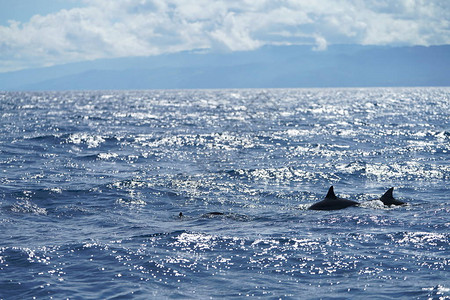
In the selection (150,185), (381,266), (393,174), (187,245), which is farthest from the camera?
(393,174)

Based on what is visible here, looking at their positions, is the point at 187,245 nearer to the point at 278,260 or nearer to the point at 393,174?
the point at 278,260

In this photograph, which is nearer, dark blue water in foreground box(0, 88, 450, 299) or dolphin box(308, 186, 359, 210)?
dark blue water in foreground box(0, 88, 450, 299)

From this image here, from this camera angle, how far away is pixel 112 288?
13164 millimetres

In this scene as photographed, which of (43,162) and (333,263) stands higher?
(43,162)

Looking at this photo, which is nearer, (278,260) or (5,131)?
(278,260)

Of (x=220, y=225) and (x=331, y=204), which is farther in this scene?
(x=331, y=204)

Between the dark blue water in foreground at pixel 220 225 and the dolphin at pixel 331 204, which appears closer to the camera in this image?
the dark blue water in foreground at pixel 220 225

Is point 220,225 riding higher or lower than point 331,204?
lower

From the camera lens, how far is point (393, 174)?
33688 mm

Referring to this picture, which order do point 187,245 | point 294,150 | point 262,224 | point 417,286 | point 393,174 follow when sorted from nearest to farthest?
1. point 417,286
2. point 187,245
3. point 262,224
4. point 393,174
5. point 294,150

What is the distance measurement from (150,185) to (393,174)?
547 inches

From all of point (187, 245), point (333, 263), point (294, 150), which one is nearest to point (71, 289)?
point (187, 245)

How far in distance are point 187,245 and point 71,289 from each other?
15.1 ft

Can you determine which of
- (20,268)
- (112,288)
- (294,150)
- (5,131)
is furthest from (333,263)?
(5,131)
